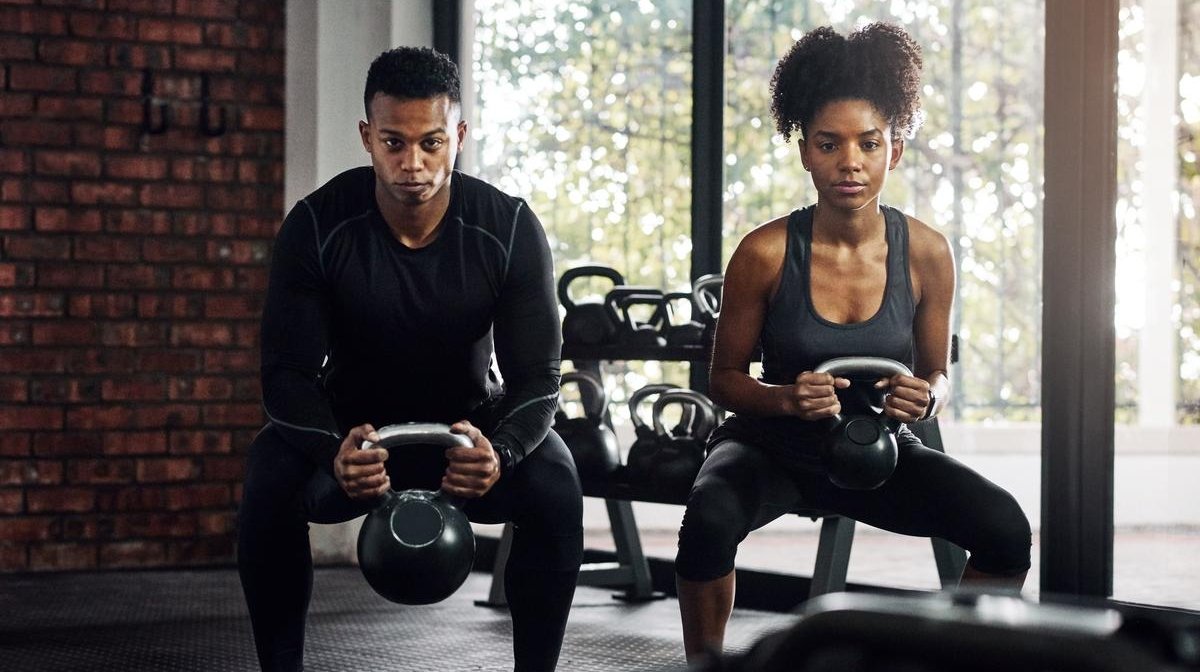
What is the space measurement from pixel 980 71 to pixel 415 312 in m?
1.80

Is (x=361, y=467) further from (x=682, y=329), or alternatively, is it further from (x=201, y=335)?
(x=201, y=335)

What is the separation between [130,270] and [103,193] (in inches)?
9.8

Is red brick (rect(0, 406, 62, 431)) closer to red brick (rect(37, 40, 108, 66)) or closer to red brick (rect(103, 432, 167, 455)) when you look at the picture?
red brick (rect(103, 432, 167, 455))

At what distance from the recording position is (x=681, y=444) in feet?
10.5

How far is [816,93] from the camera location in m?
2.32

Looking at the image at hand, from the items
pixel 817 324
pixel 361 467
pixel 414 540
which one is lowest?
pixel 414 540

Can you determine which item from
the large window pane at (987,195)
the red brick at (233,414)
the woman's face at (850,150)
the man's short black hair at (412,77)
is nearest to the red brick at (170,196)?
the red brick at (233,414)

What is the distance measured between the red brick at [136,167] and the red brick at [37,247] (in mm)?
253

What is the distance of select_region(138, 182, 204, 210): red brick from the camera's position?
14.3 ft

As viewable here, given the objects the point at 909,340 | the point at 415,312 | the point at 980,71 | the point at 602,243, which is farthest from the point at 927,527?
the point at 602,243

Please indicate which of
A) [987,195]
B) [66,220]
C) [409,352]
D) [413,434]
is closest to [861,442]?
[413,434]

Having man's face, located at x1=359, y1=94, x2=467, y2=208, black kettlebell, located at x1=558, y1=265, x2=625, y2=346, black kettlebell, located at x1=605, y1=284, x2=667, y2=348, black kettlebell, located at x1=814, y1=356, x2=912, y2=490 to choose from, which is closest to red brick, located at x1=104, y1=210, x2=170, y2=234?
black kettlebell, located at x1=558, y1=265, x2=625, y2=346

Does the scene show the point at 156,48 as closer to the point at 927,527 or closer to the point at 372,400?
the point at 372,400

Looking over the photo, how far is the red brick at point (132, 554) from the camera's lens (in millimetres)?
4336
